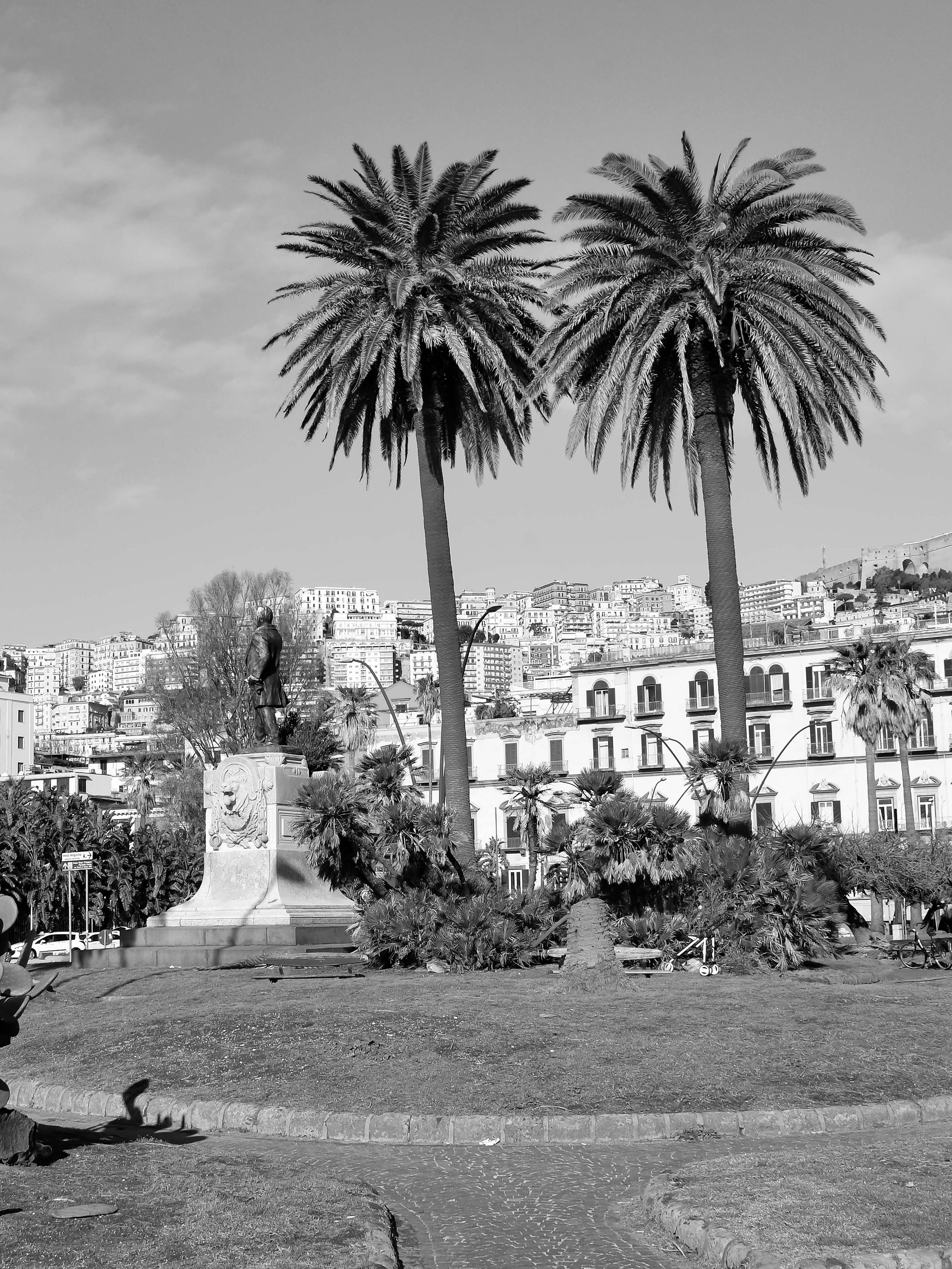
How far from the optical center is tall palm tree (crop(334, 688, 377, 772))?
76.5 meters

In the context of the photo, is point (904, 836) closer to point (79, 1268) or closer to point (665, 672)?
point (665, 672)

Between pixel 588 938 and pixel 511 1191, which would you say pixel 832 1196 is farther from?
pixel 588 938

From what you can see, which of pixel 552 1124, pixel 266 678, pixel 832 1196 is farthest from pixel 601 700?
pixel 832 1196

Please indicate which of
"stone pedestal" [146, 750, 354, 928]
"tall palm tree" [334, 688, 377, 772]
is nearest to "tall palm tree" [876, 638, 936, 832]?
"tall palm tree" [334, 688, 377, 772]

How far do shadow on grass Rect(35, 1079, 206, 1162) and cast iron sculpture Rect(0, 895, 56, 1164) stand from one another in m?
0.21

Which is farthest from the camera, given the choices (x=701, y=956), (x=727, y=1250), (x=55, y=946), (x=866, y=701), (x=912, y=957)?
(x=866, y=701)

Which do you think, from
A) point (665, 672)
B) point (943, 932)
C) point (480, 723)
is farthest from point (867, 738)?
point (943, 932)

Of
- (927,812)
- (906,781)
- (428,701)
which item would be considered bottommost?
(927,812)

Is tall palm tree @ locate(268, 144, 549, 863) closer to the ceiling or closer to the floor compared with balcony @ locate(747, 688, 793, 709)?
closer to the ceiling

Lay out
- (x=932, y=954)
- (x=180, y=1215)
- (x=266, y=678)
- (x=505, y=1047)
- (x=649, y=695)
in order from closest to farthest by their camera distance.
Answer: (x=180, y=1215)
(x=505, y=1047)
(x=932, y=954)
(x=266, y=678)
(x=649, y=695)

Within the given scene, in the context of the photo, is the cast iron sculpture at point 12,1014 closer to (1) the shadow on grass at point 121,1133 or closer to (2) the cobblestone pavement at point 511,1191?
(1) the shadow on grass at point 121,1133

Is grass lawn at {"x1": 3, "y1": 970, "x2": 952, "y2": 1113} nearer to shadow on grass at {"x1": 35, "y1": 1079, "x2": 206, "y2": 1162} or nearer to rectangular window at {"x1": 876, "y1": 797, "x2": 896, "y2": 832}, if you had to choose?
shadow on grass at {"x1": 35, "y1": 1079, "x2": 206, "y2": 1162}

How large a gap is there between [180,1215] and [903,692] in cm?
6302

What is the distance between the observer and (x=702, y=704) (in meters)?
83.9
